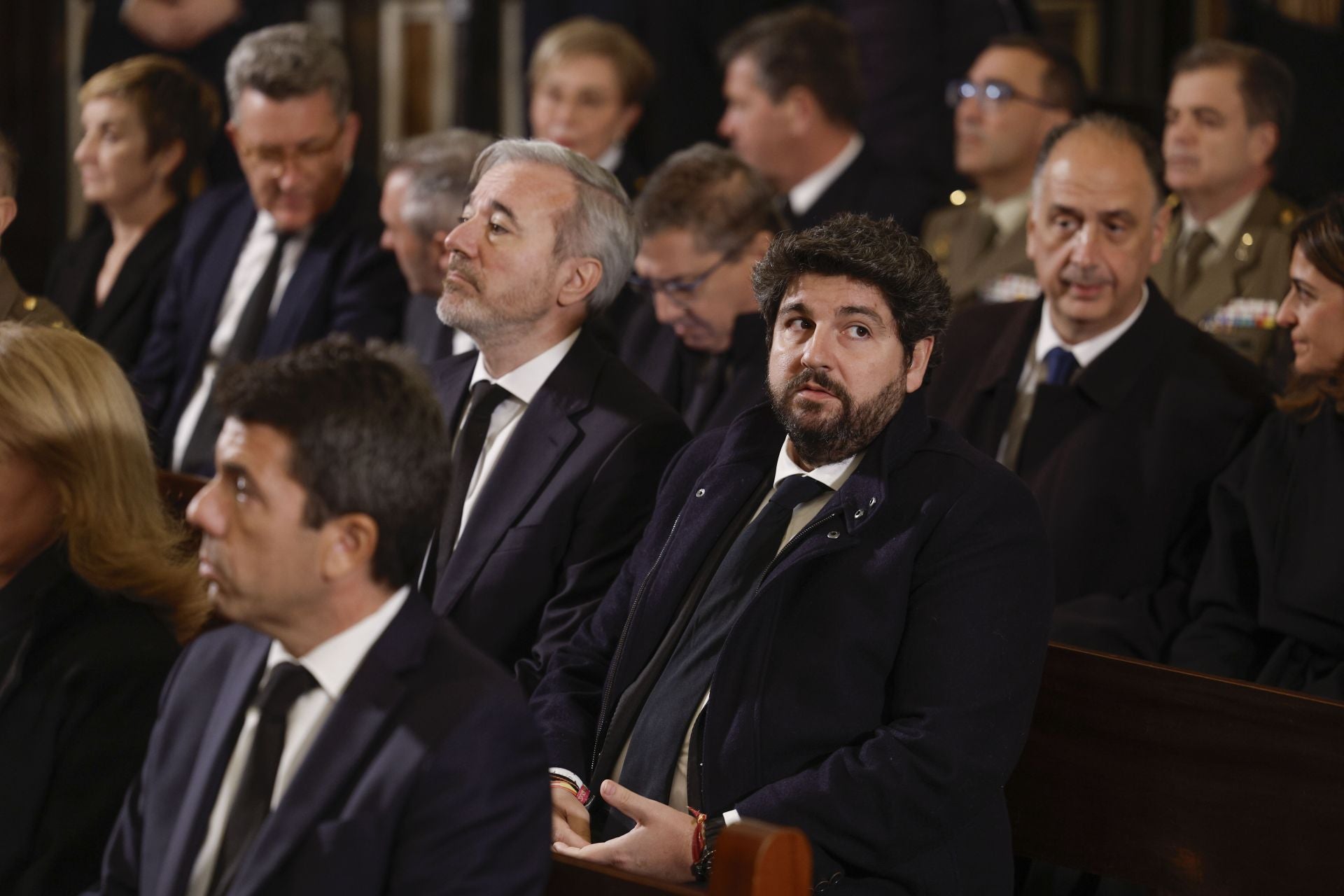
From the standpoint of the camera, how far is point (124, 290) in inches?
184

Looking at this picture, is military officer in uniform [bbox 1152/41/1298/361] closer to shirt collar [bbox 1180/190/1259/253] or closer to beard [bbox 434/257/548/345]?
shirt collar [bbox 1180/190/1259/253]

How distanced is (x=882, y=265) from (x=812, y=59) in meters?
2.74

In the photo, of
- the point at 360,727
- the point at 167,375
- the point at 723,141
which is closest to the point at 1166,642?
the point at 360,727

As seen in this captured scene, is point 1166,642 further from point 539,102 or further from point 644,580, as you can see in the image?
point 539,102

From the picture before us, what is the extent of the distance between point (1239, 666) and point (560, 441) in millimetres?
1350

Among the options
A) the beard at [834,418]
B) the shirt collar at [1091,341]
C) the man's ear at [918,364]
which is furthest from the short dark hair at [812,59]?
the beard at [834,418]

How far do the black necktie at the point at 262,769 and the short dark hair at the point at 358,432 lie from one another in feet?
0.49

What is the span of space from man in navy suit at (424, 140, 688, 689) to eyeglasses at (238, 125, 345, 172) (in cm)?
142

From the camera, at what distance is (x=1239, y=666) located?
307 centimetres

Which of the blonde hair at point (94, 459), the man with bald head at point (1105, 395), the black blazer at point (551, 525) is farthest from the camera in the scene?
the man with bald head at point (1105, 395)

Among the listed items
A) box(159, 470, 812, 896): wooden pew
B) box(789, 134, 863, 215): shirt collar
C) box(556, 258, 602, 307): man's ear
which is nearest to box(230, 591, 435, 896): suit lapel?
box(159, 470, 812, 896): wooden pew

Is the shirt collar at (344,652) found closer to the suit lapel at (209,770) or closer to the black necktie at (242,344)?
the suit lapel at (209,770)

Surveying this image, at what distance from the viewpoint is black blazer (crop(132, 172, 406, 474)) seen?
4449mm

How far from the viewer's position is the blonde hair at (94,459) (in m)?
2.21
